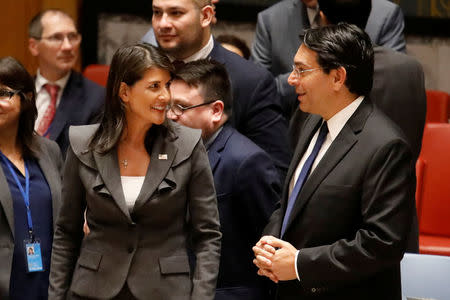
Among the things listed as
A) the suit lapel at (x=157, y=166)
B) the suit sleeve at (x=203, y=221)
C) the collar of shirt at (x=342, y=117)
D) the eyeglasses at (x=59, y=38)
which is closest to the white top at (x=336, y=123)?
the collar of shirt at (x=342, y=117)

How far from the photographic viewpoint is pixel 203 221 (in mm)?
2574

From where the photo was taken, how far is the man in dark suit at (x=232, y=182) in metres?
3.02

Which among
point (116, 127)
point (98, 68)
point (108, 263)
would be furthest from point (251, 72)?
point (98, 68)

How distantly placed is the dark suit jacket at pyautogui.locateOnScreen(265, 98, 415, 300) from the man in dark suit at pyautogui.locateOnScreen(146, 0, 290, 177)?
1.04 meters

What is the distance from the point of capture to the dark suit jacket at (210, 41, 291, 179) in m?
3.53

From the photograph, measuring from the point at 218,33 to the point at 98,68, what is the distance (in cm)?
98

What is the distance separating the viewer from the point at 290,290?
2557 mm

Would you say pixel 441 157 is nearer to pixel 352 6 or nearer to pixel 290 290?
pixel 352 6

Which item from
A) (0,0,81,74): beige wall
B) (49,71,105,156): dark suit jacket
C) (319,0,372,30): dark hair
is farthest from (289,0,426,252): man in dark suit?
(0,0,81,74): beige wall

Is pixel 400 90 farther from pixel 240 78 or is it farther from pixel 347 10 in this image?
pixel 240 78

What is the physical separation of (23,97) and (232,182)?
3.27 feet

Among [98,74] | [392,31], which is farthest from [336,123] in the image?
[98,74]

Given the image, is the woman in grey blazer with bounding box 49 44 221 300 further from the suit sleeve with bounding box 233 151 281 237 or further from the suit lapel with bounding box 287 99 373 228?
the suit sleeve with bounding box 233 151 281 237

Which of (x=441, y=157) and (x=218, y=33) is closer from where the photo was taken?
(x=441, y=157)
